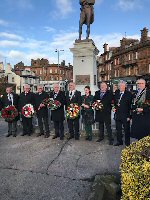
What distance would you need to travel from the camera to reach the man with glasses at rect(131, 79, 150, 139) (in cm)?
677

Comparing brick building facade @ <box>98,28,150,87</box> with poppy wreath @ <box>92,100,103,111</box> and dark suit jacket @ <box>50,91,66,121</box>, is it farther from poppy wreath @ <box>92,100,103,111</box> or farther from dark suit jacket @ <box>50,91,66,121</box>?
poppy wreath @ <box>92,100,103,111</box>

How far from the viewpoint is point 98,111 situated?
29.7 feet

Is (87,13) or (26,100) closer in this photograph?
(26,100)

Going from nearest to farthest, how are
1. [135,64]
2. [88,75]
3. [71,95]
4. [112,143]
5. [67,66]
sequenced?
1. [112,143]
2. [71,95]
3. [88,75]
4. [135,64]
5. [67,66]

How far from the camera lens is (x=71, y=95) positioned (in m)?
9.55

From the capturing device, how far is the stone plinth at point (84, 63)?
39.4ft

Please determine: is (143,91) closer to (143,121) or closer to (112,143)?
(143,121)

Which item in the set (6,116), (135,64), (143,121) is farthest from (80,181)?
(135,64)

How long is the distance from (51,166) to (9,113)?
3976 mm

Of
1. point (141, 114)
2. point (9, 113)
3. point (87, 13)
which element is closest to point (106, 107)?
point (141, 114)

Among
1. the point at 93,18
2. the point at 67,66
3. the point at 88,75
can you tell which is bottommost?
the point at 88,75

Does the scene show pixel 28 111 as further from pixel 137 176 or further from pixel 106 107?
pixel 137 176

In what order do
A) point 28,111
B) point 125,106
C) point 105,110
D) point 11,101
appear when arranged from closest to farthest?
point 125,106 → point 105,110 → point 28,111 → point 11,101

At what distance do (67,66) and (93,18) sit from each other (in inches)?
4190
